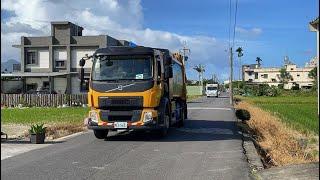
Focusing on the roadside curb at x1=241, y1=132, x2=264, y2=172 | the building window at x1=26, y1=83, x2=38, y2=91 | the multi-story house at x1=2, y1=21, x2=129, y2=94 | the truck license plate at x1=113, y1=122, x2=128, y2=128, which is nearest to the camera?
the roadside curb at x1=241, y1=132, x2=264, y2=172

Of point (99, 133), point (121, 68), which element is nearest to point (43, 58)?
point (99, 133)

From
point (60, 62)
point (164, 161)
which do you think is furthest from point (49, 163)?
point (60, 62)

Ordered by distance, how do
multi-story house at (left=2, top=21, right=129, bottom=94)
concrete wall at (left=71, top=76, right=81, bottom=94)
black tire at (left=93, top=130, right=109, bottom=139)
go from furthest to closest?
multi-story house at (left=2, top=21, right=129, bottom=94), concrete wall at (left=71, top=76, right=81, bottom=94), black tire at (left=93, top=130, right=109, bottom=139)

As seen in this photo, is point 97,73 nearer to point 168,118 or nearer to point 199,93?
point 168,118

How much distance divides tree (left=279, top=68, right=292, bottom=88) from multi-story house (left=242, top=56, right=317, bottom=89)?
835 mm

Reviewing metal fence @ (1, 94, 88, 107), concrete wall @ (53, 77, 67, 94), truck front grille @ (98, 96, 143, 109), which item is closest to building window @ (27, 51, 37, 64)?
concrete wall @ (53, 77, 67, 94)

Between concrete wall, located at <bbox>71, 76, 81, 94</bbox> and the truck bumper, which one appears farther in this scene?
concrete wall, located at <bbox>71, 76, 81, 94</bbox>

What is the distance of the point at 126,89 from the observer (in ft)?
50.7

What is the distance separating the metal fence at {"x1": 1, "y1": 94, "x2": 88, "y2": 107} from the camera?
43344mm

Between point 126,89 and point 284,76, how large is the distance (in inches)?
5034

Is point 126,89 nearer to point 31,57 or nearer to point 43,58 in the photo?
point 43,58

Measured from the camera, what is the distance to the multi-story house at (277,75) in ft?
446

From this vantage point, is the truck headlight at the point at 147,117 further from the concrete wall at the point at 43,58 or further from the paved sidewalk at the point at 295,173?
the concrete wall at the point at 43,58

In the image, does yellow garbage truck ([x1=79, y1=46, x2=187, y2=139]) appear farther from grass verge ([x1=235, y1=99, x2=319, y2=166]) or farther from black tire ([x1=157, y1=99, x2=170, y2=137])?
grass verge ([x1=235, y1=99, x2=319, y2=166])
